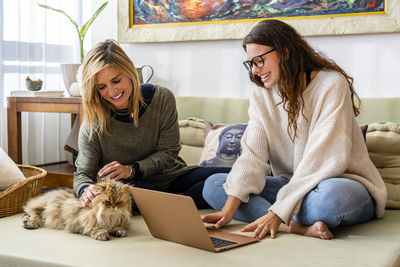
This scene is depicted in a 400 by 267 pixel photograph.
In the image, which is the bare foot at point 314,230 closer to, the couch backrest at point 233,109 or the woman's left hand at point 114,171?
the woman's left hand at point 114,171

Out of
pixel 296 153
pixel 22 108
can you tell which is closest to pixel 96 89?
pixel 296 153

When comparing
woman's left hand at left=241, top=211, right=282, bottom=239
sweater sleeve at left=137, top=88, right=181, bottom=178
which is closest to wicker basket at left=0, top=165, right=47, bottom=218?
sweater sleeve at left=137, top=88, right=181, bottom=178

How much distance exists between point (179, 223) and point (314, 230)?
46 cm

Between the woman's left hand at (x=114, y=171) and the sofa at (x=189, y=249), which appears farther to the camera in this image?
the woman's left hand at (x=114, y=171)

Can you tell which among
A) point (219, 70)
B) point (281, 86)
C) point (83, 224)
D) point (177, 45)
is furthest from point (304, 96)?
point (177, 45)

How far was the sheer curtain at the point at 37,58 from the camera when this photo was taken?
3.25 m

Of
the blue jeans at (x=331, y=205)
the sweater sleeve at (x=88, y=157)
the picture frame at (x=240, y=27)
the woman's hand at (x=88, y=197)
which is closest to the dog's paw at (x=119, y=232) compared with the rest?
the woman's hand at (x=88, y=197)

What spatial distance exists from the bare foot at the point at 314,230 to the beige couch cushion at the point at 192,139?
3.38 feet

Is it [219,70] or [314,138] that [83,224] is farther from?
[219,70]

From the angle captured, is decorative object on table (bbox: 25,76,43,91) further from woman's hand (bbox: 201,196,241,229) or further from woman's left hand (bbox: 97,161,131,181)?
woman's hand (bbox: 201,196,241,229)

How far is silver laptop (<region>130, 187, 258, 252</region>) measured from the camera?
1.64m

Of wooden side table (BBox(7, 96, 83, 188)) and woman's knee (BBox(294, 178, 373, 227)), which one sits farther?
wooden side table (BBox(7, 96, 83, 188))

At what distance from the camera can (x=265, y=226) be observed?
6.04 ft

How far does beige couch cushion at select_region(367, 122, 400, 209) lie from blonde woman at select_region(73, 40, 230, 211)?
697 mm
